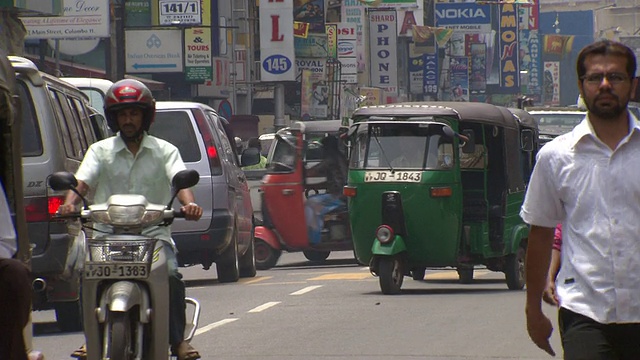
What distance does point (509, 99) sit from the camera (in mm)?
123125

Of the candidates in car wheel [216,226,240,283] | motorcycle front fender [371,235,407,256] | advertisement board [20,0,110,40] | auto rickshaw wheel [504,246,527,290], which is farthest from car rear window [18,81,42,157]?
advertisement board [20,0,110,40]

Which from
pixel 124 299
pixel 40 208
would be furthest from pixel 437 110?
pixel 124 299

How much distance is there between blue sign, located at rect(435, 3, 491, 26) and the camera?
96375 millimetres

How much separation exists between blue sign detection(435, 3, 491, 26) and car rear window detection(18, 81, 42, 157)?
278 feet

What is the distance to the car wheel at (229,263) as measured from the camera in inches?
711

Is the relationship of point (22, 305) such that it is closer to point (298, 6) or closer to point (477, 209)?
point (477, 209)

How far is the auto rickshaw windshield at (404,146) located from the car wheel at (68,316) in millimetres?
5086

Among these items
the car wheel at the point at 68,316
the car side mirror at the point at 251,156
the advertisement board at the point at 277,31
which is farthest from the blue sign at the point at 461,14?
the car wheel at the point at 68,316

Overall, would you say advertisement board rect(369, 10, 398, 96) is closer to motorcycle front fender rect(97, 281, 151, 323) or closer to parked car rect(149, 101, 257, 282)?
parked car rect(149, 101, 257, 282)

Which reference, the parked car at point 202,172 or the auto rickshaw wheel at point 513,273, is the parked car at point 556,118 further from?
the parked car at point 202,172

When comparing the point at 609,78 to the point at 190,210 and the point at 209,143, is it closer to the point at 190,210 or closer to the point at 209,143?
the point at 190,210

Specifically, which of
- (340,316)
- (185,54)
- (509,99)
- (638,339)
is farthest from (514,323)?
(509,99)

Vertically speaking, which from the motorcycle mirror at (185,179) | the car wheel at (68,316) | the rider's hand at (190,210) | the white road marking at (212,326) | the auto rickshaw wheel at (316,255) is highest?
the motorcycle mirror at (185,179)

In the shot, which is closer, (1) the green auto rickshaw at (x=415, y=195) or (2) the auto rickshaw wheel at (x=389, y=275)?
(2) the auto rickshaw wheel at (x=389, y=275)
